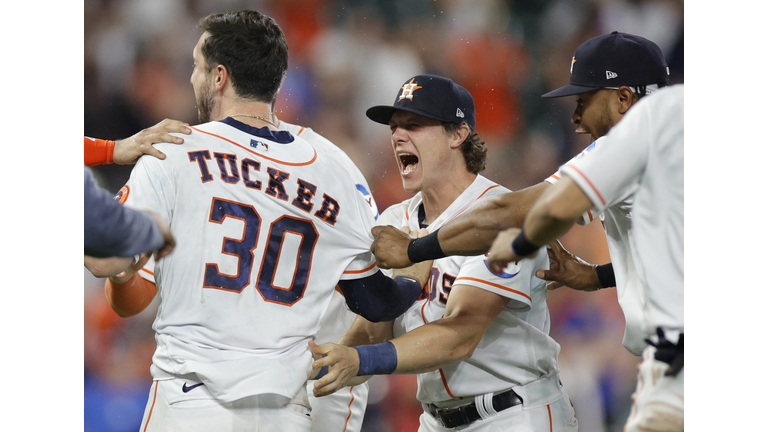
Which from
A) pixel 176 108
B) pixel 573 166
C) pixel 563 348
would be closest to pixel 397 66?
pixel 176 108

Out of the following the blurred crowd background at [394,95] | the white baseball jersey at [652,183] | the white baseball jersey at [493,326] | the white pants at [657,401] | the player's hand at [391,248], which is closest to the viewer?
the white baseball jersey at [652,183]

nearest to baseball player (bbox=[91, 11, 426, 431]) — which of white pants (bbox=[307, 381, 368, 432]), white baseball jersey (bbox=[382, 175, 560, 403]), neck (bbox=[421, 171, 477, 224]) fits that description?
white baseball jersey (bbox=[382, 175, 560, 403])

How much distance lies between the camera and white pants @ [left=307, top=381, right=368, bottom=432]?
1877 millimetres

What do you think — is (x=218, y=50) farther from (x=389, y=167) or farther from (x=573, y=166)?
(x=389, y=167)

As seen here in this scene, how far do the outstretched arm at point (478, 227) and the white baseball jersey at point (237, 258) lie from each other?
24 cm

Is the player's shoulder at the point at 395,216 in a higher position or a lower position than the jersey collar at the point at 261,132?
lower

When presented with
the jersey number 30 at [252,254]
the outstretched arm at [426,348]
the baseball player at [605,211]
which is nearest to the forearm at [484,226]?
the baseball player at [605,211]

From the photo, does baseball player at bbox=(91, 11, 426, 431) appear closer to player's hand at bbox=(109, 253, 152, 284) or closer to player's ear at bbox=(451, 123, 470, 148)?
player's hand at bbox=(109, 253, 152, 284)

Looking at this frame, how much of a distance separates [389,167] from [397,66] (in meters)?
0.39

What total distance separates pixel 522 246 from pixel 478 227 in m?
0.41

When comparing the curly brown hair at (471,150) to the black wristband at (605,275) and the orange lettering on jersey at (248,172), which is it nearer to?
the black wristband at (605,275)

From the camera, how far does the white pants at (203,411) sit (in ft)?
3.77

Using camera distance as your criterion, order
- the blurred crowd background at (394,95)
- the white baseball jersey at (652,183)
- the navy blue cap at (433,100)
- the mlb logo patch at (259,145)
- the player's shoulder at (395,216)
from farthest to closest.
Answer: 1. the blurred crowd background at (394,95)
2. the player's shoulder at (395,216)
3. the navy blue cap at (433,100)
4. the mlb logo patch at (259,145)
5. the white baseball jersey at (652,183)

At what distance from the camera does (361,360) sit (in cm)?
131
